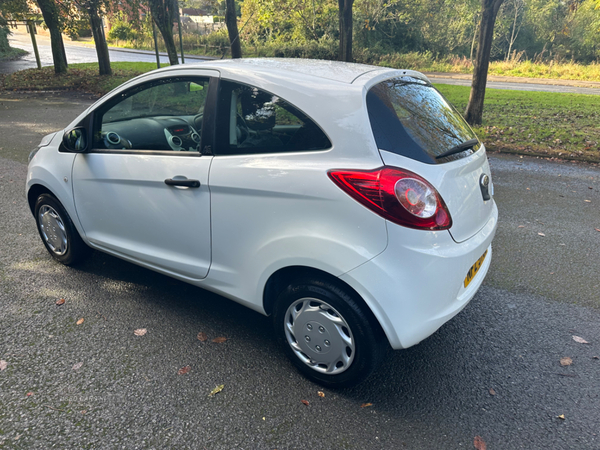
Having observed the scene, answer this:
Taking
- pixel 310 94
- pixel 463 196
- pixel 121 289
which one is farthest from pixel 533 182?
pixel 121 289

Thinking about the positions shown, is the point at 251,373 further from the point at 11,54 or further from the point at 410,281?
the point at 11,54

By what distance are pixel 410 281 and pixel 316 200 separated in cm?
62

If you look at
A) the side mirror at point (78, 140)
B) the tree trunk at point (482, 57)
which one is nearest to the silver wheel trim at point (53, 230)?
the side mirror at point (78, 140)

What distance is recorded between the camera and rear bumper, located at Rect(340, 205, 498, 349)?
2.20m

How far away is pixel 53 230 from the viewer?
401 centimetres

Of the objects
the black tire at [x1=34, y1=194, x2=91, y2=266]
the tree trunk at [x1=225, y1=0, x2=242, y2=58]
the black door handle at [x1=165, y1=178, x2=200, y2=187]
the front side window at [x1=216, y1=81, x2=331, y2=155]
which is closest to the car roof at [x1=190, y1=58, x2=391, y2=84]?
the front side window at [x1=216, y1=81, x2=331, y2=155]

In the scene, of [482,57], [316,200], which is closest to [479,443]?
[316,200]

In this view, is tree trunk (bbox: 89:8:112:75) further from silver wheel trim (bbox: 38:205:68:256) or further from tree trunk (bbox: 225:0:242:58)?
silver wheel trim (bbox: 38:205:68:256)

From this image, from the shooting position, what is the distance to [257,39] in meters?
35.3

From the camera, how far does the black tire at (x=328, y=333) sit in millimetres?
2375

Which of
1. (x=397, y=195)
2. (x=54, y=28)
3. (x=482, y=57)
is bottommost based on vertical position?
(x=397, y=195)

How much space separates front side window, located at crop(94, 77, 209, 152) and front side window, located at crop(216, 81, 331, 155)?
206mm

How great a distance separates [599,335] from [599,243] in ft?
6.47

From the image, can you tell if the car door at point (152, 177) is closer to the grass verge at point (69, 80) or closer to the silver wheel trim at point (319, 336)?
the silver wheel trim at point (319, 336)
